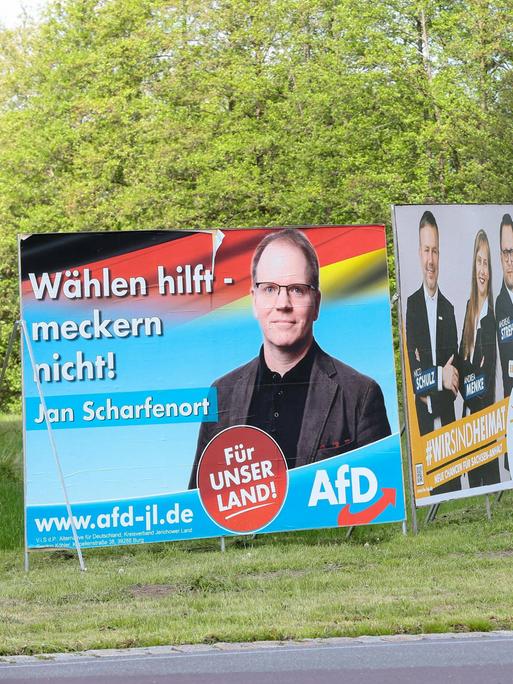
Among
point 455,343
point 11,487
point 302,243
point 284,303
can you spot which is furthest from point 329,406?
point 11,487

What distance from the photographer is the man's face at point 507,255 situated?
1431 cm

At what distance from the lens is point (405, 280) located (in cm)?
1332

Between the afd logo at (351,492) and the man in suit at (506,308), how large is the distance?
2.19 m

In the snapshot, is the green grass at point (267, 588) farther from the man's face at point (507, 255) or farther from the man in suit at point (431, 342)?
the man's face at point (507, 255)

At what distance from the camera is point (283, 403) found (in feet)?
41.9

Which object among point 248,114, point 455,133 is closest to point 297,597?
point 455,133

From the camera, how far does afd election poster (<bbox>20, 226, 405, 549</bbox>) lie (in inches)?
486

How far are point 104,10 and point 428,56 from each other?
35.4 feet

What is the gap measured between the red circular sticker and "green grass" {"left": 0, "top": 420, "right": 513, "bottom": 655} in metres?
0.36

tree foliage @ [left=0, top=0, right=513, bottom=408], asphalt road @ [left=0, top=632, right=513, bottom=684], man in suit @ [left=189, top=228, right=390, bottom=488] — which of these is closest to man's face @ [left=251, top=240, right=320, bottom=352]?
man in suit @ [left=189, top=228, right=390, bottom=488]

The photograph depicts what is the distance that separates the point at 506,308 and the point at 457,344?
0.98 metres

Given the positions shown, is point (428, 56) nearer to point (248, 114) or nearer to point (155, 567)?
point (248, 114)

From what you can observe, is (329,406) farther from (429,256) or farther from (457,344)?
(429,256)

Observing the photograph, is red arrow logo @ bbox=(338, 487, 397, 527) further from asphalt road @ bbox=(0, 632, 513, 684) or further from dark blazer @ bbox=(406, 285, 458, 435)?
asphalt road @ bbox=(0, 632, 513, 684)
